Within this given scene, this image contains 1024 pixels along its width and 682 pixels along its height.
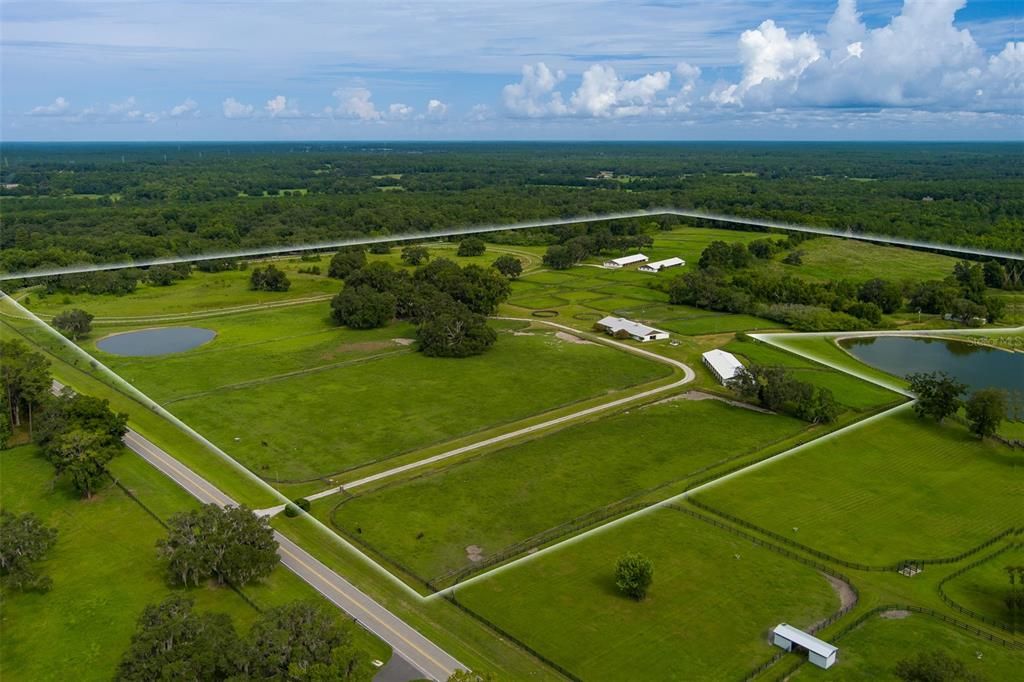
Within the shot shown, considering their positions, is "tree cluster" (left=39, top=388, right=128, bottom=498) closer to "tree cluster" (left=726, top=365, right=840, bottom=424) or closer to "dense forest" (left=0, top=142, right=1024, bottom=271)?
"tree cluster" (left=726, top=365, right=840, bottom=424)

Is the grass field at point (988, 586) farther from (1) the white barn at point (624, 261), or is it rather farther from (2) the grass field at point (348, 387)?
(1) the white barn at point (624, 261)

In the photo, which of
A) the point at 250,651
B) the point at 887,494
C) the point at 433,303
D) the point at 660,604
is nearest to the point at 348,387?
the point at 433,303

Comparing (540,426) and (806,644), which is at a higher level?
(540,426)

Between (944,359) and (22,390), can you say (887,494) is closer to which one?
(944,359)

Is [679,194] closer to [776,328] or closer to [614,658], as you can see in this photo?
[776,328]

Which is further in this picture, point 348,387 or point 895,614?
point 348,387

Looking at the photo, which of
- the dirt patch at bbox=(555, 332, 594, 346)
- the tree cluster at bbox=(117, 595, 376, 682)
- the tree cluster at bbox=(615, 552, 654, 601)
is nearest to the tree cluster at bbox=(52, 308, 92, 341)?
the dirt patch at bbox=(555, 332, 594, 346)

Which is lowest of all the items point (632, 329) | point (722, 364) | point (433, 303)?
point (722, 364)
